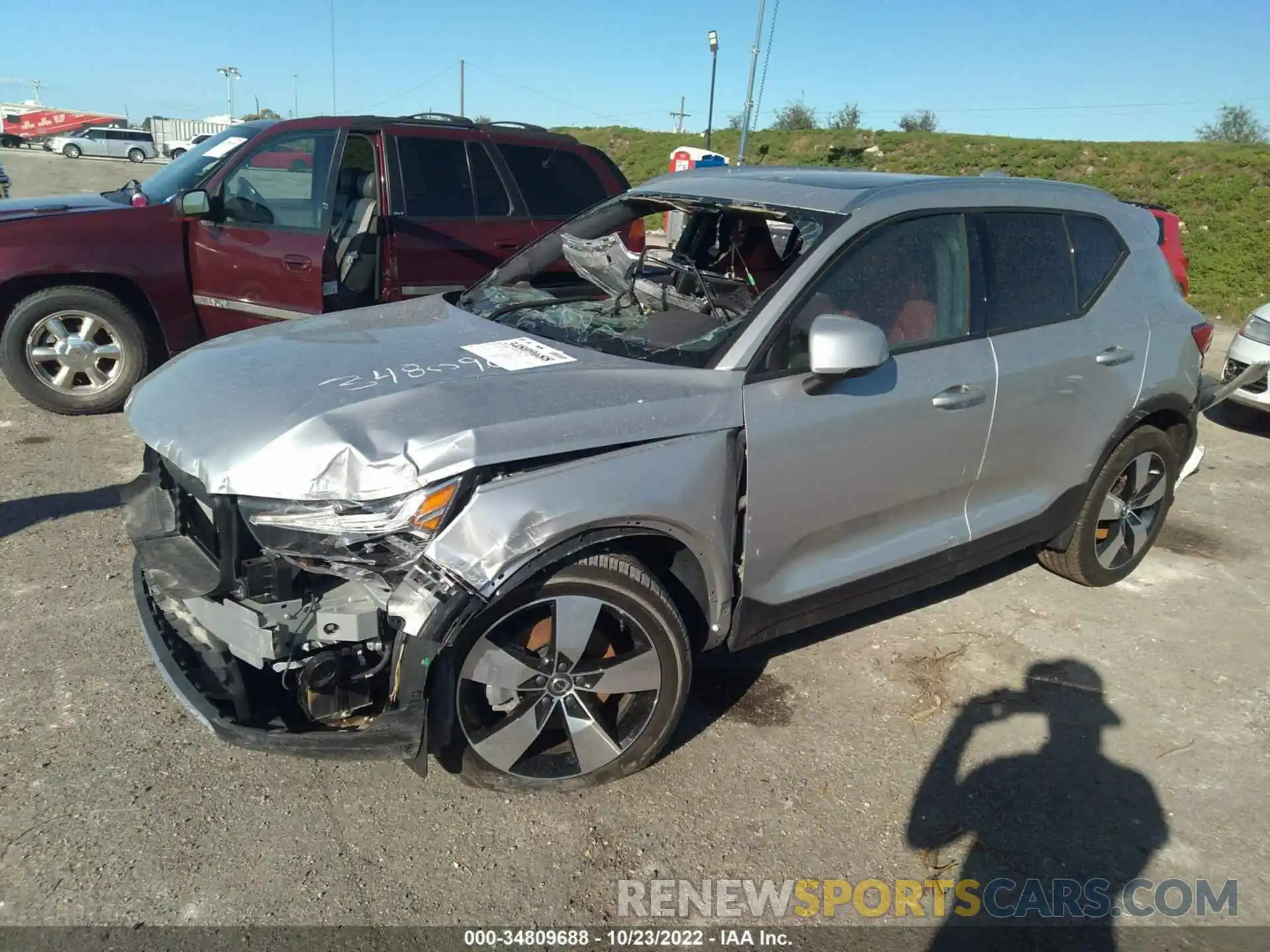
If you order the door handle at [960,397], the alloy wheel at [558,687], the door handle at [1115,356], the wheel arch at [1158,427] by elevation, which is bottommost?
the alloy wheel at [558,687]

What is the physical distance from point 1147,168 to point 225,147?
85.4ft

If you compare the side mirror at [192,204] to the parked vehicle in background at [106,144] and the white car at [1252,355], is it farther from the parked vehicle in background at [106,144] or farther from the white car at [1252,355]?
the parked vehicle in background at [106,144]

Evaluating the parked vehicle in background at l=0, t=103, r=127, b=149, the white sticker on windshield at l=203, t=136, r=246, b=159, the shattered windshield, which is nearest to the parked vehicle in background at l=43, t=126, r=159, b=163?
the parked vehicle in background at l=0, t=103, r=127, b=149

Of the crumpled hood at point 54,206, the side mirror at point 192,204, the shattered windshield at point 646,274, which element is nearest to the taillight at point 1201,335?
the shattered windshield at point 646,274

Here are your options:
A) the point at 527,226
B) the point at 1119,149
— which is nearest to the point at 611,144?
the point at 1119,149

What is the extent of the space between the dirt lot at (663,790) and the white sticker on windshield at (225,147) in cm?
383

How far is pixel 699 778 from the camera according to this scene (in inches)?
121

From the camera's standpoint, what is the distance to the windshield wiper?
151 inches

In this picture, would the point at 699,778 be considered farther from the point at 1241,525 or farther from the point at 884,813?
the point at 1241,525

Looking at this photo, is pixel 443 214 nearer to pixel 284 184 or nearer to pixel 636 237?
pixel 284 184

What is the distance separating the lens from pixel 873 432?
3236mm

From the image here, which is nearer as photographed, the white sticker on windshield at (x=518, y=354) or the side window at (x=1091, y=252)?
the white sticker on windshield at (x=518, y=354)

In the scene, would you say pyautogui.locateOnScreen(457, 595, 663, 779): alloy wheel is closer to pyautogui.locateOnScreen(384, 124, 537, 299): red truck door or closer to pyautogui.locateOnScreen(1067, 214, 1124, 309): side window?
pyautogui.locateOnScreen(1067, 214, 1124, 309): side window

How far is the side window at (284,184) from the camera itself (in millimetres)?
6164
